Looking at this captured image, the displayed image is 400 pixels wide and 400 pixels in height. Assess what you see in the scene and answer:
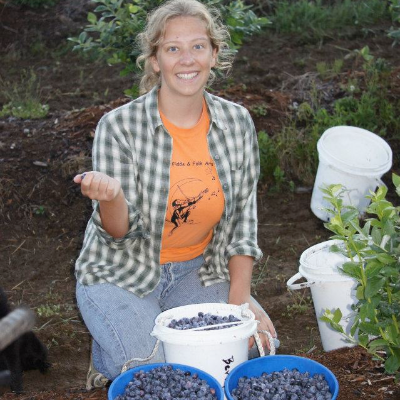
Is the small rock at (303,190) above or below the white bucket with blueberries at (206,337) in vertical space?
below

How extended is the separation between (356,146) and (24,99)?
10.2 feet

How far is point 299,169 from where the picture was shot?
5.71 metres

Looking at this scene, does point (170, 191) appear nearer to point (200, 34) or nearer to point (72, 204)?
point (200, 34)

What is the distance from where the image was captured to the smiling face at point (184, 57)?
3238 millimetres

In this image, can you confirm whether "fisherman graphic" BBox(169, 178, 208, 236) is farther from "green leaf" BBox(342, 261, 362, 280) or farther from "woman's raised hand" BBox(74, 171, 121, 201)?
"green leaf" BBox(342, 261, 362, 280)

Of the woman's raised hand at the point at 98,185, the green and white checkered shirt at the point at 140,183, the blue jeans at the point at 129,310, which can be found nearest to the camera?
the woman's raised hand at the point at 98,185

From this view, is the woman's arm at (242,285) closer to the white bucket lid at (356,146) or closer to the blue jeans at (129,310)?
the blue jeans at (129,310)

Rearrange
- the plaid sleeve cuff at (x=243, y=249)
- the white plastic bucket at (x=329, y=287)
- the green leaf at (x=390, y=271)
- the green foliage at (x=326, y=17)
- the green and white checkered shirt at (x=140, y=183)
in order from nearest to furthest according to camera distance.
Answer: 1. the green leaf at (x=390, y=271)
2. the green and white checkered shirt at (x=140, y=183)
3. the plaid sleeve cuff at (x=243, y=249)
4. the white plastic bucket at (x=329, y=287)
5. the green foliage at (x=326, y=17)

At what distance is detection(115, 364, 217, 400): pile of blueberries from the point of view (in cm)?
253

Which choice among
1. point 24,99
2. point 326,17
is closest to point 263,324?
point 24,99

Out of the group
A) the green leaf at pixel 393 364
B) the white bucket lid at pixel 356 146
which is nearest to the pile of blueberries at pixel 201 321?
the green leaf at pixel 393 364

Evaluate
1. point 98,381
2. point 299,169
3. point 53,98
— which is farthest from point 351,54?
point 98,381

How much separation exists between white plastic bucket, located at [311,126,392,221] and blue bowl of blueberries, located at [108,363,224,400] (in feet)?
8.29

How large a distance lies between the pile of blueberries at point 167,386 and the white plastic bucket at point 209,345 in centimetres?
11
